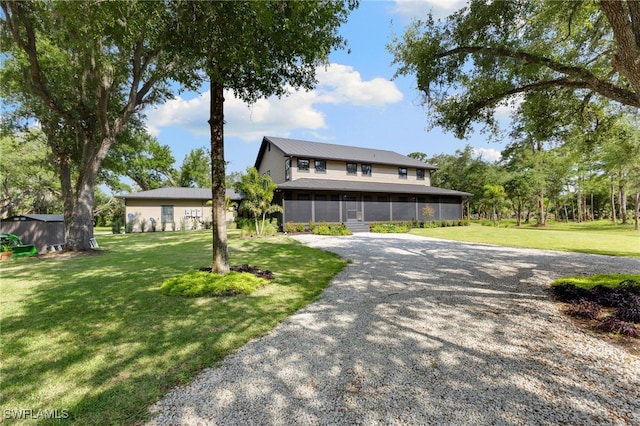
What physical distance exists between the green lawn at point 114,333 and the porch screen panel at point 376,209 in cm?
1452

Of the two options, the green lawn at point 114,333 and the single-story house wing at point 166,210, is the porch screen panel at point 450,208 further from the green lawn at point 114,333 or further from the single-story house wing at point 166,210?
the green lawn at point 114,333

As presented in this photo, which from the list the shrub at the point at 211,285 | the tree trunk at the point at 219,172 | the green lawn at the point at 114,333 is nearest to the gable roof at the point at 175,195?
the green lawn at the point at 114,333

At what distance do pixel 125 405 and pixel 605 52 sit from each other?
11103mm

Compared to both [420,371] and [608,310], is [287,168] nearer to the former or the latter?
[608,310]

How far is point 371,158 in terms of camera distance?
82.1 feet

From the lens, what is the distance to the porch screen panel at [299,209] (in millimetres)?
19119

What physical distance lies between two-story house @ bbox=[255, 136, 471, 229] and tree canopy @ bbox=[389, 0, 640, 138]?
1192 centimetres

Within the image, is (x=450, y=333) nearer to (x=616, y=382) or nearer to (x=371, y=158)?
(x=616, y=382)

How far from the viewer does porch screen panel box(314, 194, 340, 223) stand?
1995cm

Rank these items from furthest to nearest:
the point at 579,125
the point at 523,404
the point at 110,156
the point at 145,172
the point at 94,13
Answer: the point at 145,172 → the point at 110,156 → the point at 579,125 → the point at 94,13 → the point at 523,404

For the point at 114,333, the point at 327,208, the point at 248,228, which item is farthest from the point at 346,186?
the point at 114,333

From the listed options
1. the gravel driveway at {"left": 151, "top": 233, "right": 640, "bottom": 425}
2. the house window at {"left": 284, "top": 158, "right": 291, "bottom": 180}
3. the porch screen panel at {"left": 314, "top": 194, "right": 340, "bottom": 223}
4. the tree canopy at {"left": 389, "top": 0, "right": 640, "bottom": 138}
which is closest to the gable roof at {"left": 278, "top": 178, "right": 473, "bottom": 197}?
the house window at {"left": 284, "top": 158, "right": 291, "bottom": 180}

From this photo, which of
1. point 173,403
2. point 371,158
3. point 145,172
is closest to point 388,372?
point 173,403

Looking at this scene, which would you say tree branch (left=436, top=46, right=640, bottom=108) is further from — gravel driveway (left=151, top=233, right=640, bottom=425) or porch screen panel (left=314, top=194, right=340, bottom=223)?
porch screen panel (left=314, top=194, right=340, bottom=223)
